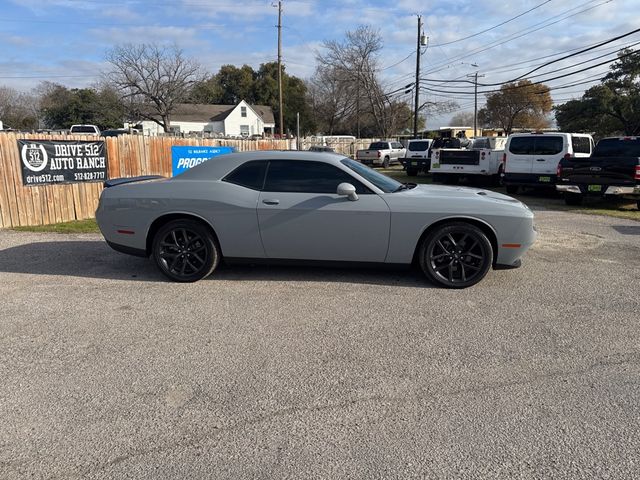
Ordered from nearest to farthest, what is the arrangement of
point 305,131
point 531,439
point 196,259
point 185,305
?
point 531,439 → point 185,305 → point 196,259 → point 305,131

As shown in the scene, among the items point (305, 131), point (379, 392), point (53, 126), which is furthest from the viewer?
point (305, 131)

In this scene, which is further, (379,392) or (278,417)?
(379,392)

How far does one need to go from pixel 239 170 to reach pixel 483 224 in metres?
2.85

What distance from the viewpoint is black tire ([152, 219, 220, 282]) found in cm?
544

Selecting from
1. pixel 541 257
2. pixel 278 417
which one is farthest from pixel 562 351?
pixel 541 257

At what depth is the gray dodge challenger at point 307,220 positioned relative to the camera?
510cm

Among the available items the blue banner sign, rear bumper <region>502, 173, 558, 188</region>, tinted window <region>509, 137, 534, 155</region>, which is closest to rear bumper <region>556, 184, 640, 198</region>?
rear bumper <region>502, 173, 558, 188</region>

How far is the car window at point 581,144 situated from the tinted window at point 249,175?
11.8 metres

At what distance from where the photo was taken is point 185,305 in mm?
4762

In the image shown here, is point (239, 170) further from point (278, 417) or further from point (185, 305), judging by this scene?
point (278, 417)

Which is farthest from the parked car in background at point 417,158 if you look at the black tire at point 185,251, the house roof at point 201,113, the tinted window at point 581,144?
the house roof at point 201,113

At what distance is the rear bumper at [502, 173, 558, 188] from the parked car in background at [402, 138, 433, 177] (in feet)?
25.7

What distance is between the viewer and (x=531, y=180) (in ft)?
45.4

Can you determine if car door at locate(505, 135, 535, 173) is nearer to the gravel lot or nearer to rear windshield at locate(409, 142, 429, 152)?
the gravel lot
